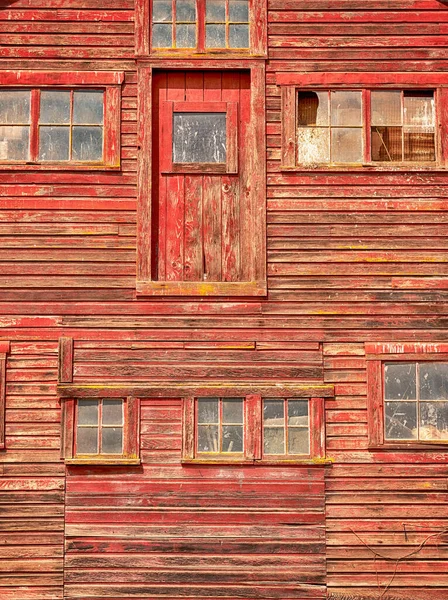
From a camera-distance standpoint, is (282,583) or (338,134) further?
(338,134)

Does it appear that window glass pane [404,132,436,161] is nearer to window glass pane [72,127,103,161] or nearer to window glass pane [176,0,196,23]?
window glass pane [176,0,196,23]

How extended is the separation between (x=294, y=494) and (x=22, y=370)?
347 centimetres

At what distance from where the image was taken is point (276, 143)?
1002 centimetres

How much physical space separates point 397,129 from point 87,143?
3770 mm

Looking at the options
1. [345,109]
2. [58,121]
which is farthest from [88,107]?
[345,109]

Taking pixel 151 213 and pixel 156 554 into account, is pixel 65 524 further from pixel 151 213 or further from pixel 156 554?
pixel 151 213

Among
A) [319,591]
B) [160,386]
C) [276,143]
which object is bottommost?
[319,591]

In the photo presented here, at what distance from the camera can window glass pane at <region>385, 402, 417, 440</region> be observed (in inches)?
380

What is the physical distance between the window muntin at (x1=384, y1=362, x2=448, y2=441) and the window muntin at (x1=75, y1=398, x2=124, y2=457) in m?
3.11

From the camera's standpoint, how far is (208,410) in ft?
31.6

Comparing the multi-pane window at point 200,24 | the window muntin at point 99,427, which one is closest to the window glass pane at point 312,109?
the multi-pane window at point 200,24

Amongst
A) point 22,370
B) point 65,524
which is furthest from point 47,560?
point 22,370

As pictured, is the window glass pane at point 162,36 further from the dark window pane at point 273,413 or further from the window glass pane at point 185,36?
the dark window pane at point 273,413

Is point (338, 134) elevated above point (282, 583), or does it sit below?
above
